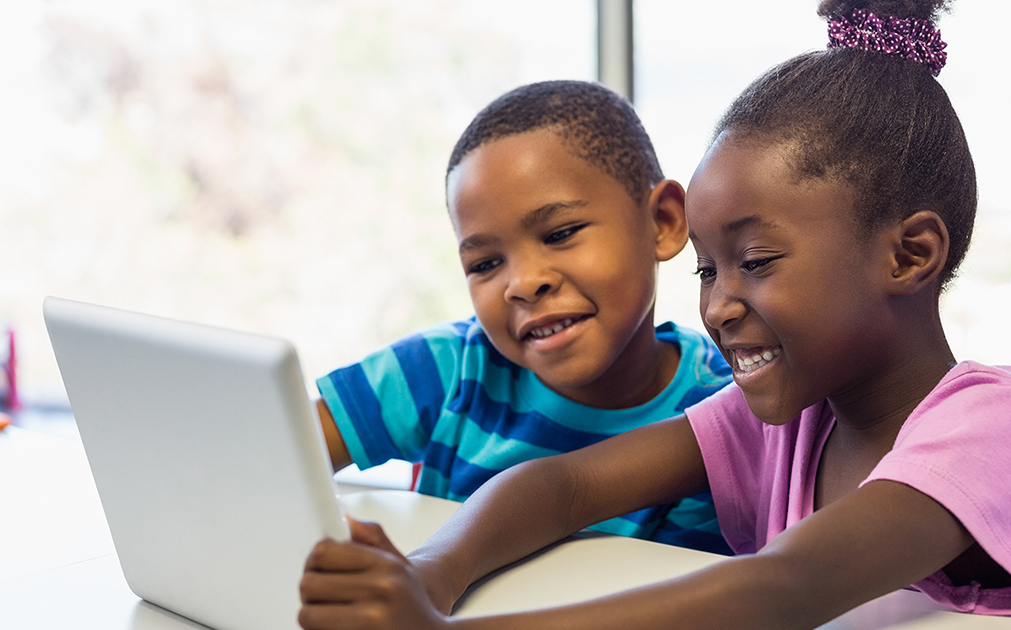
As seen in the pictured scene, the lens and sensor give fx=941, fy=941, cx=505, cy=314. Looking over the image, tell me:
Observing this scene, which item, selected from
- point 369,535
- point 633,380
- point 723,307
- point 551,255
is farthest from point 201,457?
point 633,380

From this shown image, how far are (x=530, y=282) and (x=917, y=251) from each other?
425 millimetres

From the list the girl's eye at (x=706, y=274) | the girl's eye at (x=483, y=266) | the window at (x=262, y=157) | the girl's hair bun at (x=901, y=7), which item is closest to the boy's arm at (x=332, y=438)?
the girl's eye at (x=483, y=266)

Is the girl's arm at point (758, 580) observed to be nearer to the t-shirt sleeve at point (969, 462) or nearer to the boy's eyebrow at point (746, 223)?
the t-shirt sleeve at point (969, 462)

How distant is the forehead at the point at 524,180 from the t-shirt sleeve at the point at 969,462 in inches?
19.3

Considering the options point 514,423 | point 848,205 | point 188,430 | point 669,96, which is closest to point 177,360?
point 188,430

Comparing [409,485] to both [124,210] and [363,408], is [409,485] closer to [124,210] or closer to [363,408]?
[363,408]

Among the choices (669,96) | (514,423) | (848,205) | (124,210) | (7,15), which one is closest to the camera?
(848,205)

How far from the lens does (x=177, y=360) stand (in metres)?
0.60

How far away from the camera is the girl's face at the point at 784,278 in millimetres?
772

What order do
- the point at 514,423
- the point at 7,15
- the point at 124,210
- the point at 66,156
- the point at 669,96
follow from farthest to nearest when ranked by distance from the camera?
the point at 124,210
the point at 66,156
the point at 7,15
the point at 669,96
the point at 514,423

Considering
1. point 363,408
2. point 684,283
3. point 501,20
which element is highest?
point 501,20

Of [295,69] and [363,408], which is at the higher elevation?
[295,69]

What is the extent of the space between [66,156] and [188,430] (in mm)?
2747

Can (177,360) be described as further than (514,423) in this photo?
No
